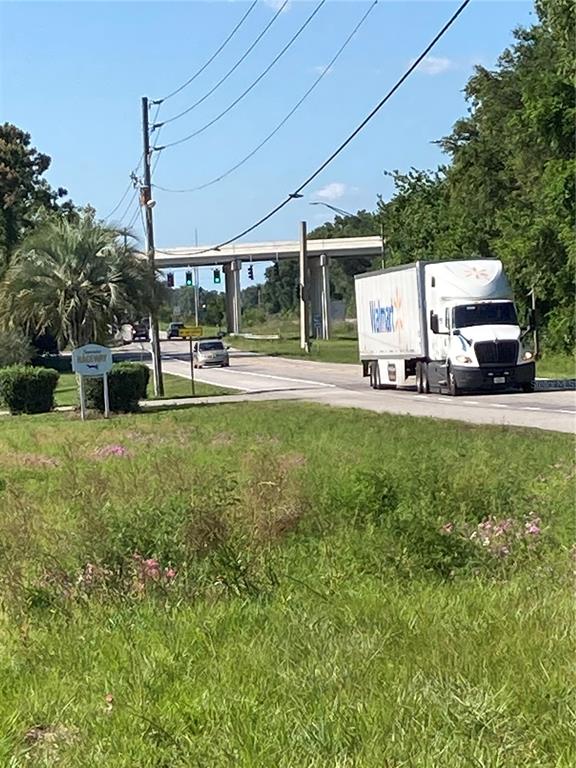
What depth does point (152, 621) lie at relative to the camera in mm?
7062

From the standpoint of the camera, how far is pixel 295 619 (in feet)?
22.5

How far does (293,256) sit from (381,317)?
7678cm

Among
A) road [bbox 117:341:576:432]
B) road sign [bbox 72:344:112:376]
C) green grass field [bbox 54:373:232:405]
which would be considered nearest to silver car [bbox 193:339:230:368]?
road [bbox 117:341:576:432]

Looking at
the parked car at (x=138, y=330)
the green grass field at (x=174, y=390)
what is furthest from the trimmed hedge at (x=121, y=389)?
the green grass field at (x=174, y=390)

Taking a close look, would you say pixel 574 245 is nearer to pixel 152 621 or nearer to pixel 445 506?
pixel 445 506

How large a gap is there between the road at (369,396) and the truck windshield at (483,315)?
2141mm

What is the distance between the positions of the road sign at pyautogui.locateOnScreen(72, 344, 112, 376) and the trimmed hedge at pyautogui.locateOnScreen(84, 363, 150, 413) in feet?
5.99

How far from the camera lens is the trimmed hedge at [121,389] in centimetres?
3581

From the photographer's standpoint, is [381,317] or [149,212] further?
[149,212]

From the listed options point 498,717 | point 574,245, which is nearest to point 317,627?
point 498,717

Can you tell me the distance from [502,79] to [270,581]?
5710cm

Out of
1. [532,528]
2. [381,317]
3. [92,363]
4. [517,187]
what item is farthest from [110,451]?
[517,187]

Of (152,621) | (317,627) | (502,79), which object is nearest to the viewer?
(317,627)

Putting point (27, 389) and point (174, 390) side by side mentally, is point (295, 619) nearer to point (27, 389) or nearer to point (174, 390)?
point (27, 389)
